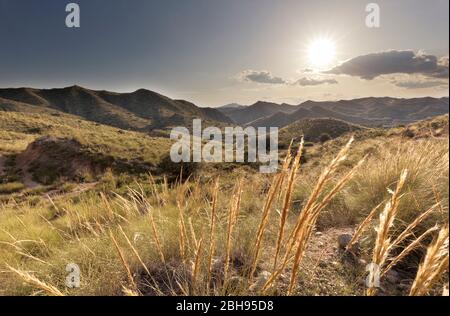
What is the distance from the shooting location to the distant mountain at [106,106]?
123 meters

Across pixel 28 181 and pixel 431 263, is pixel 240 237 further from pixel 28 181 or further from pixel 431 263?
pixel 28 181

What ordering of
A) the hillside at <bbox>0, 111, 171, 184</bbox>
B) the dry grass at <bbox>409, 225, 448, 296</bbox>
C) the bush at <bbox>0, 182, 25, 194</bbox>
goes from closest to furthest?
the dry grass at <bbox>409, 225, 448, 296</bbox> < the bush at <bbox>0, 182, 25, 194</bbox> < the hillside at <bbox>0, 111, 171, 184</bbox>

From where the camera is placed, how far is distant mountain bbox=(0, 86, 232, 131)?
4845 inches

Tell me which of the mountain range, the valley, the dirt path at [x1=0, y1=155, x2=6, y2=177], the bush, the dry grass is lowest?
the bush

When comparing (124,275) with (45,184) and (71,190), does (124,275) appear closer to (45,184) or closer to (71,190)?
(71,190)

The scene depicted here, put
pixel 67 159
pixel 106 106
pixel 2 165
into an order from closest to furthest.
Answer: pixel 2 165 < pixel 67 159 < pixel 106 106

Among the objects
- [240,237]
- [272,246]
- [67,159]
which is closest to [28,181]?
[67,159]

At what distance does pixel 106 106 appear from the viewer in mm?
148875

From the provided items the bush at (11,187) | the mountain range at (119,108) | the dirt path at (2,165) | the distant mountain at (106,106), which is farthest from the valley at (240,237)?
the distant mountain at (106,106)

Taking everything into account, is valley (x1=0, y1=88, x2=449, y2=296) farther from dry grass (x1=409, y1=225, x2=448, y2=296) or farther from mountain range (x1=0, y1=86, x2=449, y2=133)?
mountain range (x1=0, y1=86, x2=449, y2=133)

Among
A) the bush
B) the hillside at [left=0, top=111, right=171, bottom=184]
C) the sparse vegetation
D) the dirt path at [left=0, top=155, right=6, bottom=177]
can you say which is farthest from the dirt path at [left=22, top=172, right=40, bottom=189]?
the sparse vegetation

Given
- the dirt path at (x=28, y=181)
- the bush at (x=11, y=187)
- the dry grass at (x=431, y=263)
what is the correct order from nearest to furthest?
the dry grass at (x=431, y=263)
the bush at (x=11, y=187)
the dirt path at (x=28, y=181)

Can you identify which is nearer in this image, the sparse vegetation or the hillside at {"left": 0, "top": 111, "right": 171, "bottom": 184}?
the sparse vegetation

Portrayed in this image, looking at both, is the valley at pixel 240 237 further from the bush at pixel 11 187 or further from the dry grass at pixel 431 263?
the bush at pixel 11 187
